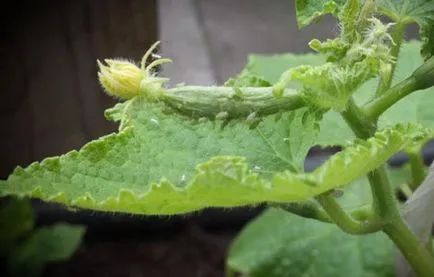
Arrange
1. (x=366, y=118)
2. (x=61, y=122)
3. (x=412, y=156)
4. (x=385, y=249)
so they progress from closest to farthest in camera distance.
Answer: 1. (x=366, y=118)
2. (x=412, y=156)
3. (x=385, y=249)
4. (x=61, y=122)

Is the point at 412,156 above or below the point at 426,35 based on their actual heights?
below

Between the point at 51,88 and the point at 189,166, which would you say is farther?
the point at 51,88

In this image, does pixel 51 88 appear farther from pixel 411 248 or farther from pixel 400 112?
pixel 411 248

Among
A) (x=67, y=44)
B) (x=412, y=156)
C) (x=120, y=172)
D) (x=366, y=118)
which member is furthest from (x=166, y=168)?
(x=67, y=44)

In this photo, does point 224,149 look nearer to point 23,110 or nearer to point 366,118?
point 366,118

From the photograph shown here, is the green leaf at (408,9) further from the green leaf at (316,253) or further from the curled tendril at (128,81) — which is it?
the green leaf at (316,253)

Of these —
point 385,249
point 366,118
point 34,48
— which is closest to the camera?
point 366,118

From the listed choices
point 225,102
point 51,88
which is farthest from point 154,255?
point 225,102
